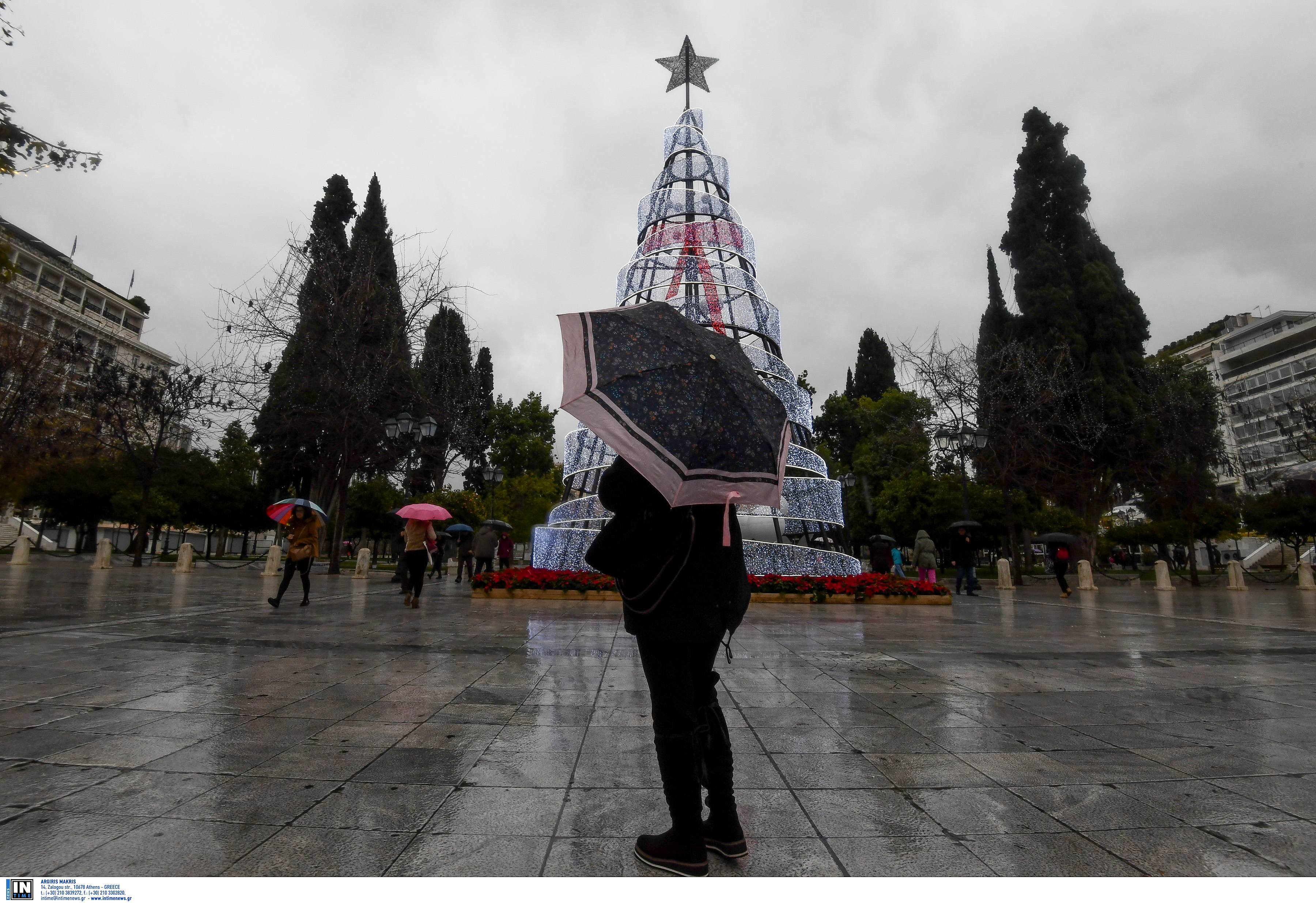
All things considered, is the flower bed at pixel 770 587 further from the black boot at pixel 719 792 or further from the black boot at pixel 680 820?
the black boot at pixel 680 820

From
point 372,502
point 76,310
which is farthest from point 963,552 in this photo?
point 76,310

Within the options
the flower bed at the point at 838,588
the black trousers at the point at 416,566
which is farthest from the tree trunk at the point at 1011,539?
the black trousers at the point at 416,566

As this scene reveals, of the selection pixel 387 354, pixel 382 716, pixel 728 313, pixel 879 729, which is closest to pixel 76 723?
pixel 382 716

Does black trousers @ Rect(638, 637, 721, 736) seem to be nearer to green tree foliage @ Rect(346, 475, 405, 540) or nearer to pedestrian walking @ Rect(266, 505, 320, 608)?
pedestrian walking @ Rect(266, 505, 320, 608)

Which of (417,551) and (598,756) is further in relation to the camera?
(417,551)

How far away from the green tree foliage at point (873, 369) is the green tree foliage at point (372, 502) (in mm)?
34555

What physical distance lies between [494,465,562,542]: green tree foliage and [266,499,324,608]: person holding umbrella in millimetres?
33846

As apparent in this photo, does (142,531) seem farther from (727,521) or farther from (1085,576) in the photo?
(1085,576)

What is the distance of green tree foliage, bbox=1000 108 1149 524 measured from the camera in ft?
92.0

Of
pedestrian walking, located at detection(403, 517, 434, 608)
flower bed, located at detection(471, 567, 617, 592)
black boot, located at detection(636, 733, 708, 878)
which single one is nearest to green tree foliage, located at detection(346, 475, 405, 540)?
flower bed, located at detection(471, 567, 617, 592)

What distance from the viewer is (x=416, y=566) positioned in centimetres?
1159

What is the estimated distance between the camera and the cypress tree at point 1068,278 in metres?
28.5

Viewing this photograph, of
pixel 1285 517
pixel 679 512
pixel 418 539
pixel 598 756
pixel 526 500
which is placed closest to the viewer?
pixel 679 512

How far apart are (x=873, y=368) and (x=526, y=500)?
28.8 m
